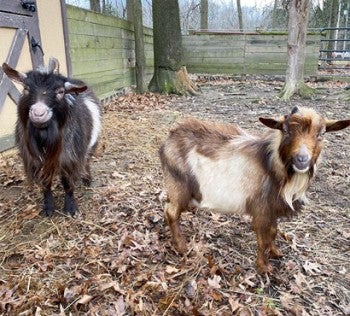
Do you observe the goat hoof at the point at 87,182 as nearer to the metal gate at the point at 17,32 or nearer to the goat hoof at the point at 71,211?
the goat hoof at the point at 71,211

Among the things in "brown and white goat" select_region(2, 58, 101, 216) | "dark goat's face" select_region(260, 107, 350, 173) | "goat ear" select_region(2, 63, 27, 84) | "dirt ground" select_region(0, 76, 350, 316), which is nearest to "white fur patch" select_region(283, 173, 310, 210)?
"dark goat's face" select_region(260, 107, 350, 173)

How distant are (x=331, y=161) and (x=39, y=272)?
361 cm

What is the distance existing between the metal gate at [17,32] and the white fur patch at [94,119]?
1504mm

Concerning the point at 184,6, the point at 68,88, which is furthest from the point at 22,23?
the point at 184,6

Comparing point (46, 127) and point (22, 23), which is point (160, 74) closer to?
point (22, 23)

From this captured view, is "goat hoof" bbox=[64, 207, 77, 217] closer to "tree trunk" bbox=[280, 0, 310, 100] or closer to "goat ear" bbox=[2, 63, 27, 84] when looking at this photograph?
"goat ear" bbox=[2, 63, 27, 84]

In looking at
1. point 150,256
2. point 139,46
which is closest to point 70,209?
point 150,256

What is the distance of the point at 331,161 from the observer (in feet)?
14.6

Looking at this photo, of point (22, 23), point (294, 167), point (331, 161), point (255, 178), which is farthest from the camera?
point (22, 23)

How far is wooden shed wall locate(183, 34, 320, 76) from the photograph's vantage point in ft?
42.7

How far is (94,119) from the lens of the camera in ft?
12.6

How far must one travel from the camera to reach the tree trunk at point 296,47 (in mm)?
7594

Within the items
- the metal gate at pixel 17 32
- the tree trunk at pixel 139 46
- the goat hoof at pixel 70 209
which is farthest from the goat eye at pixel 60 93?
the tree trunk at pixel 139 46

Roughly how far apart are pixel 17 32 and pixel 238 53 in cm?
989
